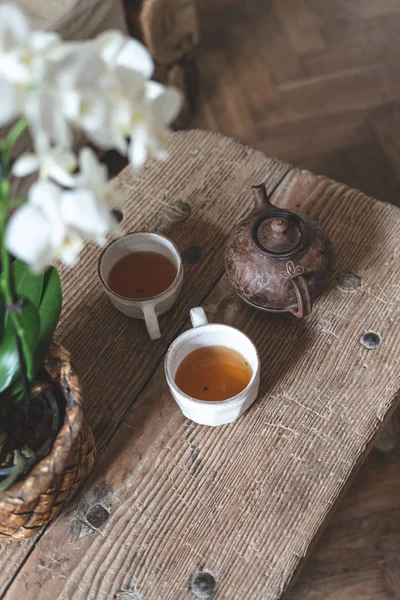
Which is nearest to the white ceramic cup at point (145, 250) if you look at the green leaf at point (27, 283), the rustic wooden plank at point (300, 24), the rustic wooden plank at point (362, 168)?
the green leaf at point (27, 283)

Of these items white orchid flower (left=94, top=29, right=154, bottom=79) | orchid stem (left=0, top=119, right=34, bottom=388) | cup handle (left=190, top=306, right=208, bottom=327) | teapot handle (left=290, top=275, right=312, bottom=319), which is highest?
white orchid flower (left=94, top=29, right=154, bottom=79)

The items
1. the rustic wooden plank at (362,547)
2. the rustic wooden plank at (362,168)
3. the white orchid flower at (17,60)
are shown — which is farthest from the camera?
the rustic wooden plank at (362,168)

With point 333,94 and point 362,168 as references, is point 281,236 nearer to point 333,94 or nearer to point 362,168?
point 362,168

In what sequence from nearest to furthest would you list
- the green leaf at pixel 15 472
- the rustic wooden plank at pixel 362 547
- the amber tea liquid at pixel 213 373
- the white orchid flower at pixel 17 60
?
the white orchid flower at pixel 17 60
the green leaf at pixel 15 472
the amber tea liquid at pixel 213 373
the rustic wooden plank at pixel 362 547

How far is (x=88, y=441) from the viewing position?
0.57m

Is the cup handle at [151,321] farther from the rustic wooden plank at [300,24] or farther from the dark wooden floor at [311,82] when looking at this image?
the rustic wooden plank at [300,24]

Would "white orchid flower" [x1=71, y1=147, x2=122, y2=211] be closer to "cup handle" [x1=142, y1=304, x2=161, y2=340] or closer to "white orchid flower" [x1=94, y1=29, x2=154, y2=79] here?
"white orchid flower" [x1=94, y1=29, x2=154, y2=79]

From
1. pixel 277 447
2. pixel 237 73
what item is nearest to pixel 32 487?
pixel 277 447

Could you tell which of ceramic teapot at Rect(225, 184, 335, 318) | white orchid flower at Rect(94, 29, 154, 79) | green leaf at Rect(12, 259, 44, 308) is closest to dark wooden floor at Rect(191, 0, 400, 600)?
ceramic teapot at Rect(225, 184, 335, 318)

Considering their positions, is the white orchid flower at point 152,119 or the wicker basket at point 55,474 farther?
the wicker basket at point 55,474

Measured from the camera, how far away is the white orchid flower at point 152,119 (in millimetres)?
363

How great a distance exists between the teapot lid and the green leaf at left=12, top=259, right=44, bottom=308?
238 millimetres

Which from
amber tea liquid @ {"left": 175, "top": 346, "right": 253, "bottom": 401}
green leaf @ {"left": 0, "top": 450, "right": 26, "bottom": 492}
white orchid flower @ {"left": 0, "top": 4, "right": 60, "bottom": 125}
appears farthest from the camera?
amber tea liquid @ {"left": 175, "top": 346, "right": 253, "bottom": 401}

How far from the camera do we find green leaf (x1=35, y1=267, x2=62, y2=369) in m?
0.53
